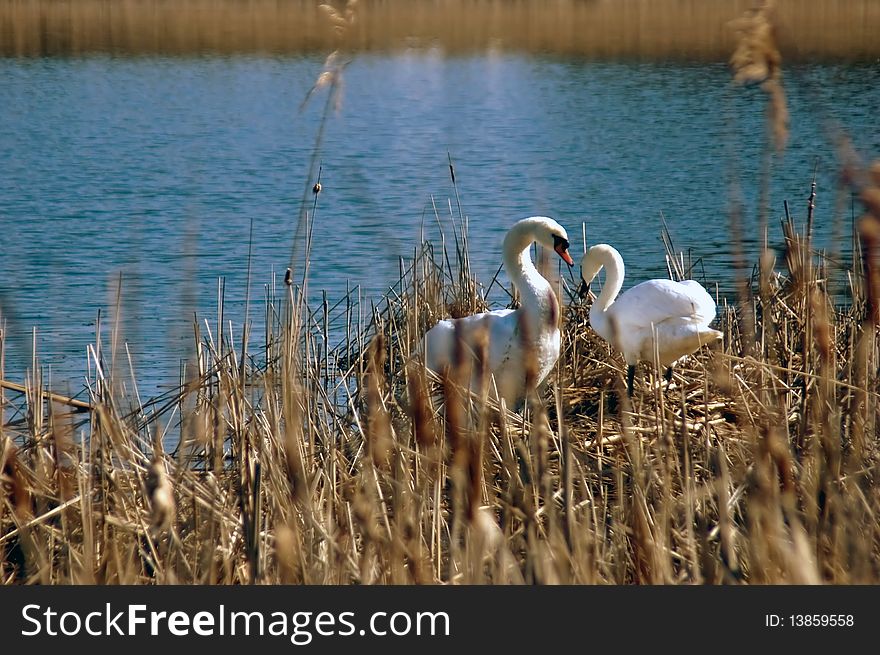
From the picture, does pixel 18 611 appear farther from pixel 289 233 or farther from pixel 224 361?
pixel 289 233

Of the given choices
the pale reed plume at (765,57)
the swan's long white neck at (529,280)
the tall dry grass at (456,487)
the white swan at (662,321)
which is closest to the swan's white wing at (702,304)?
the white swan at (662,321)

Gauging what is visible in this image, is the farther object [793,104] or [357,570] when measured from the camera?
[793,104]

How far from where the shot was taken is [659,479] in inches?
125

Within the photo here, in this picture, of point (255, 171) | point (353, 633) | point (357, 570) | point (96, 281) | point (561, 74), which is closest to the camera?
point (353, 633)

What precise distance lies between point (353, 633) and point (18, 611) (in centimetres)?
63

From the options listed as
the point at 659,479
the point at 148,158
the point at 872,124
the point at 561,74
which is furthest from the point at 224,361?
the point at 561,74

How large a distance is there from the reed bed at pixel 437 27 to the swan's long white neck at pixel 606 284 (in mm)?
19197

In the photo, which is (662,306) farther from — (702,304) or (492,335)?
(492,335)

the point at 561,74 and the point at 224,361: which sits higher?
the point at 561,74

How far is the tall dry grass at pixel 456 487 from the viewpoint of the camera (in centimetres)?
217

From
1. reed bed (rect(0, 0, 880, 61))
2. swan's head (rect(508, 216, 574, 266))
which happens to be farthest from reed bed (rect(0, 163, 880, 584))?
reed bed (rect(0, 0, 880, 61))

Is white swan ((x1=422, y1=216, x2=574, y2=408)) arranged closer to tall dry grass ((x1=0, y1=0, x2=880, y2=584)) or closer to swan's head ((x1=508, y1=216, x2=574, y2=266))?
swan's head ((x1=508, y1=216, x2=574, y2=266))

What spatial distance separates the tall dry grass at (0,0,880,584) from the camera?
2.17m

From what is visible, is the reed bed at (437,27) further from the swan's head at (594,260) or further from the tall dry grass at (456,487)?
the tall dry grass at (456,487)
